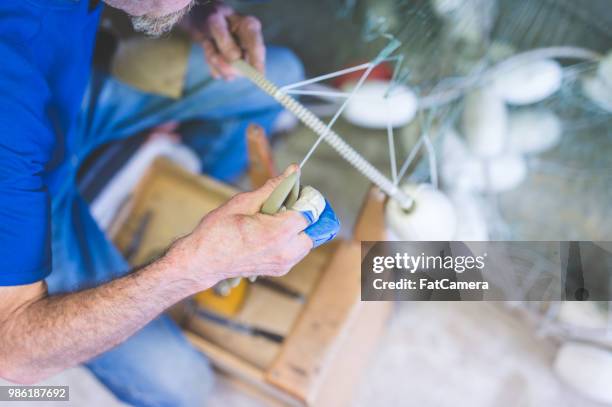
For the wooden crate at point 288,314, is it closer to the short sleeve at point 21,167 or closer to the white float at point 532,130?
the short sleeve at point 21,167

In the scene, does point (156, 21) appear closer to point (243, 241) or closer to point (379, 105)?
point (243, 241)

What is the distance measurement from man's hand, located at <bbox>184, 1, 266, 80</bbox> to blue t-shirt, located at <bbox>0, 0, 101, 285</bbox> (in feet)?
0.69

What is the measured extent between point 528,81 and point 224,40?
0.62m

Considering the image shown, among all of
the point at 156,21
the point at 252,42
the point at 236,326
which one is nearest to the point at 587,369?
the point at 236,326

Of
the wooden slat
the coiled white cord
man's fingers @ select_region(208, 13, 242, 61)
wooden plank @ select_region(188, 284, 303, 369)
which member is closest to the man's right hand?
the coiled white cord

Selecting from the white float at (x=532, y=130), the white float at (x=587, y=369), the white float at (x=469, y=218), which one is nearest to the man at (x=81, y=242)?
the white float at (x=469, y=218)

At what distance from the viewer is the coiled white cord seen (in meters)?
0.66

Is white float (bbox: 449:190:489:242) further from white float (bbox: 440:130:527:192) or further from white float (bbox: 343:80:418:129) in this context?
white float (bbox: 343:80:418:129)

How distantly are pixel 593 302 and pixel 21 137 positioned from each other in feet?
3.24

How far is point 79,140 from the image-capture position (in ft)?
3.29

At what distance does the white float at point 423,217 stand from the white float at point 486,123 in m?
0.27

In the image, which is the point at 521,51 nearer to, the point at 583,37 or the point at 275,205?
the point at 583,37

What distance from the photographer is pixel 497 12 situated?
3.67 ft

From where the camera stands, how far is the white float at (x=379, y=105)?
1.12 m
